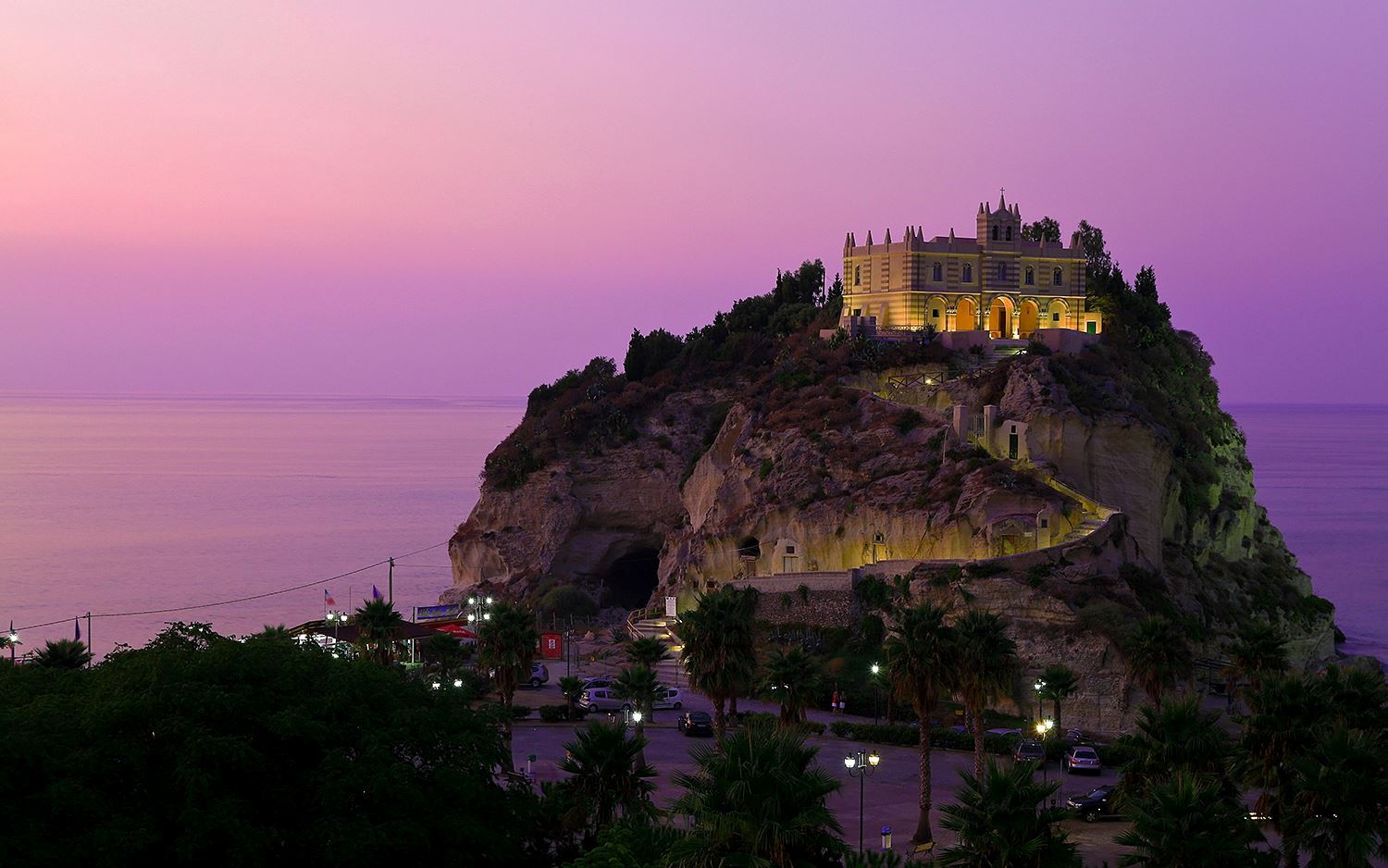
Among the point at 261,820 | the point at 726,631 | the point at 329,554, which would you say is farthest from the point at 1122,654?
the point at 329,554

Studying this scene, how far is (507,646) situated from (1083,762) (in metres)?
19.8

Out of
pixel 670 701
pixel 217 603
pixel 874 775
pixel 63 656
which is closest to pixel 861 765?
pixel 874 775

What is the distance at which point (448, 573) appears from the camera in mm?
136250

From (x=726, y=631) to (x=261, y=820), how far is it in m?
19.8

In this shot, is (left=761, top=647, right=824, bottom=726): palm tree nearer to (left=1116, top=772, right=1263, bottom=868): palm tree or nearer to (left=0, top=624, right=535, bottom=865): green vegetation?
(left=0, top=624, right=535, bottom=865): green vegetation

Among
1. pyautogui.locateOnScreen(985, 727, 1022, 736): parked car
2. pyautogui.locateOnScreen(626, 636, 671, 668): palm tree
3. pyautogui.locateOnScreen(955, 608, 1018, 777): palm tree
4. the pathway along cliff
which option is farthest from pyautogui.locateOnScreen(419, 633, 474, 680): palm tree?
pyautogui.locateOnScreen(955, 608, 1018, 777): palm tree

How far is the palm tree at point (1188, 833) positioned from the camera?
27.4 metres

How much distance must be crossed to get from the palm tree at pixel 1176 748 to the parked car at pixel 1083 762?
52.3 ft

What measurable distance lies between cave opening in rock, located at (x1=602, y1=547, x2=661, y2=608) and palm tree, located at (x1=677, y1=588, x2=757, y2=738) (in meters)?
50.0

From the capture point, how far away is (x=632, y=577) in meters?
100

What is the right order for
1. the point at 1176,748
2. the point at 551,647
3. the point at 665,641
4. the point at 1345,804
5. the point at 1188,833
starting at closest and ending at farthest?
the point at 1188,833
the point at 1345,804
the point at 1176,748
the point at 665,641
the point at 551,647

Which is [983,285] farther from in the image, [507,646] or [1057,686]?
[507,646]

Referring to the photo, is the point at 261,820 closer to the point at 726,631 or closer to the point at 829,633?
the point at 726,631

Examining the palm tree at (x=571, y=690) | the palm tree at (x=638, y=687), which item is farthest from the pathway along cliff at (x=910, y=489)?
the palm tree at (x=638, y=687)
